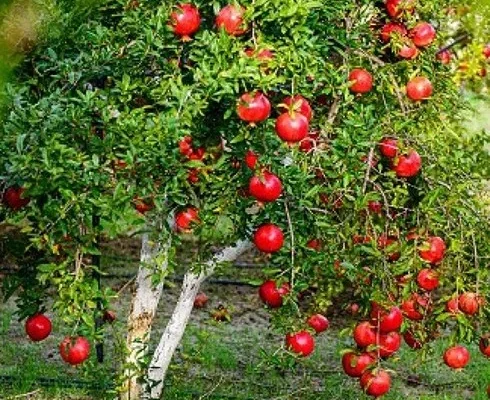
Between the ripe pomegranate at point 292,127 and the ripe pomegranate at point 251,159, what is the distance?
13 cm

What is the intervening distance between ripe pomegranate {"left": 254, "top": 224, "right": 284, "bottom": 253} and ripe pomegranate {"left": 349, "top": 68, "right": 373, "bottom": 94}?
1.69 ft

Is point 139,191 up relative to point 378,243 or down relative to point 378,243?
up

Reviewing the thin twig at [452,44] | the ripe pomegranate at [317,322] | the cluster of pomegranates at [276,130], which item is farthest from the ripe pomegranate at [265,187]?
the thin twig at [452,44]

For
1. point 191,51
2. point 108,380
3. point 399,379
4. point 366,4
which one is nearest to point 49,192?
point 191,51

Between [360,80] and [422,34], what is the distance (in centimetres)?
28

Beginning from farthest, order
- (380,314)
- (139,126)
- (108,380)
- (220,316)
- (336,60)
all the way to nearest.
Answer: (220,316) < (108,380) < (336,60) < (380,314) < (139,126)

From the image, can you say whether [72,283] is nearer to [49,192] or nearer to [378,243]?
[49,192]

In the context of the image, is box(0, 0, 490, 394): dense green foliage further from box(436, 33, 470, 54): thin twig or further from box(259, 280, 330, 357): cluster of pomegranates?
box(436, 33, 470, 54): thin twig

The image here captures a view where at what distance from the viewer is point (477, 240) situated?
3.18 m

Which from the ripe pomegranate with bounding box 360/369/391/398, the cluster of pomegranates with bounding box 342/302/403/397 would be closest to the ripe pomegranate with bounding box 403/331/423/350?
the cluster of pomegranates with bounding box 342/302/403/397

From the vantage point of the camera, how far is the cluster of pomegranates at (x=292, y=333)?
10.1 feet

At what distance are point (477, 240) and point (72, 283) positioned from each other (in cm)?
122

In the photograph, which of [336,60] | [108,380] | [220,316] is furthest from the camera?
[220,316]

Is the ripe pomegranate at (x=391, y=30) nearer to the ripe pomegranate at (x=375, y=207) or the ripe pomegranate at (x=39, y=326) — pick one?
the ripe pomegranate at (x=375, y=207)
